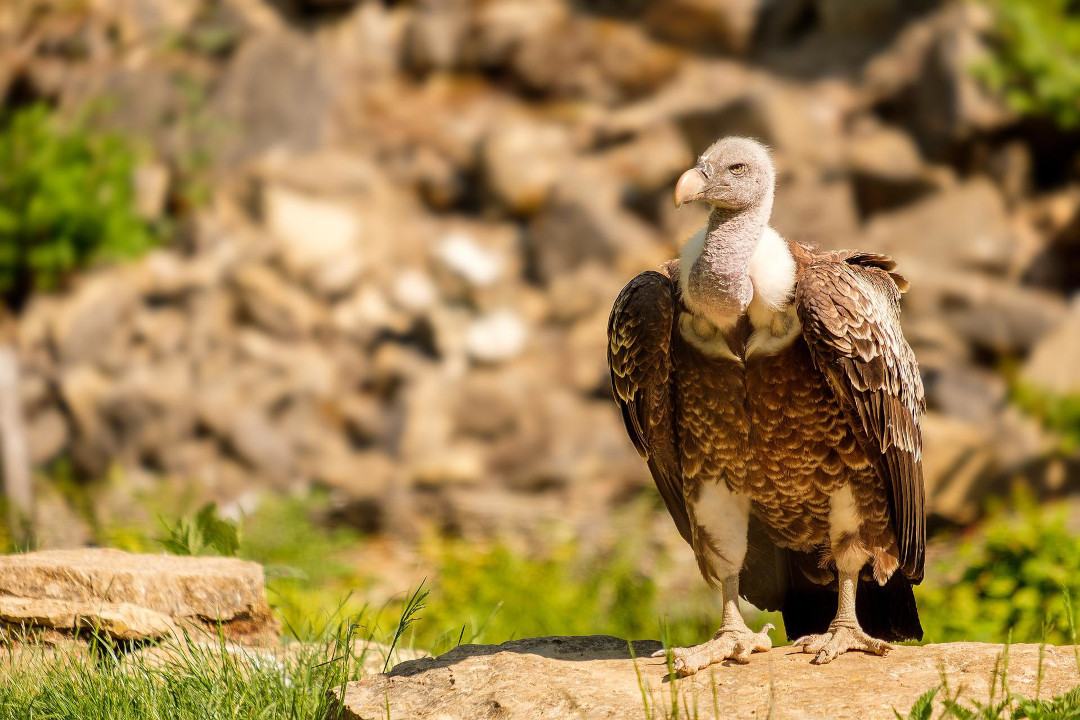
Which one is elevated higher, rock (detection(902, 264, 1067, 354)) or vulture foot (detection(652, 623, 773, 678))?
rock (detection(902, 264, 1067, 354))

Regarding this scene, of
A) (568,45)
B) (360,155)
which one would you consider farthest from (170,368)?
(568,45)

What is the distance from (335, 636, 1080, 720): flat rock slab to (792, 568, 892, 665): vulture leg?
4 centimetres

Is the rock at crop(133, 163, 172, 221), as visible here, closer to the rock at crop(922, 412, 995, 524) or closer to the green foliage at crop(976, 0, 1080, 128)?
the rock at crop(922, 412, 995, 524)

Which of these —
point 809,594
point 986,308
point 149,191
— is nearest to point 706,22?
point 986,308

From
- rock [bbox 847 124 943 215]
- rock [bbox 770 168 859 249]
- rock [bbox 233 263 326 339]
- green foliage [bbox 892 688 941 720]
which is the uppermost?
rock [bbox 847 124 943 215]

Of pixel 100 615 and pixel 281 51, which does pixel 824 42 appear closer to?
pixel 281 51

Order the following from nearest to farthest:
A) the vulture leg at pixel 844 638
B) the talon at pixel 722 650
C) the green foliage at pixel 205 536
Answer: the talon at pixel 722 650 → the vulture leg at pixel 844 638 → the green foliage at pixel 205 536

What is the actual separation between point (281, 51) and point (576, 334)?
5081mm

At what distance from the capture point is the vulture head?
3.81 m

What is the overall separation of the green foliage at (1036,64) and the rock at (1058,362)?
2431 millimetres

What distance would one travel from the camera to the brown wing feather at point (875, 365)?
3760mm

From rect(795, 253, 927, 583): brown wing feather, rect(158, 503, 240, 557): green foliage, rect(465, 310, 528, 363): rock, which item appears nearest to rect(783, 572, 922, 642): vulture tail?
rect(795, 253, 927, 583): brown wing feather

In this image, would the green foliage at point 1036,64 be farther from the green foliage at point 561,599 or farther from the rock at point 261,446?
the rock at point 261,446

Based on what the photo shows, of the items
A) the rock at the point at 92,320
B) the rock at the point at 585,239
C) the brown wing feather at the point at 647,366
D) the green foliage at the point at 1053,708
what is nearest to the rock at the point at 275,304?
the rock at the point at 92,320
